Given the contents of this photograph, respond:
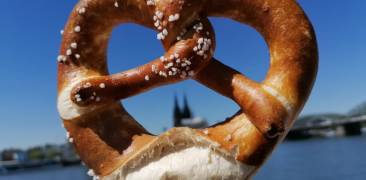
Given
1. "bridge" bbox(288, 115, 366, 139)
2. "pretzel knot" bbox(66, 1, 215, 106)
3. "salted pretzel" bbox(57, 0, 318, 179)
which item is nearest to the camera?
"salted pretzel" bbox(57, 0, 318, 179)

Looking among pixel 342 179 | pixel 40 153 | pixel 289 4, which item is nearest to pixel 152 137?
pixel 289 4

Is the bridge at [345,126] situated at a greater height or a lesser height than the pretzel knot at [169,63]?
lesser

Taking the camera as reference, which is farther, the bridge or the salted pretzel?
the bridge

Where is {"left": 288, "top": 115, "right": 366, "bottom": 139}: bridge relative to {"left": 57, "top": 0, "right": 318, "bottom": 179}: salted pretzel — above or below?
below

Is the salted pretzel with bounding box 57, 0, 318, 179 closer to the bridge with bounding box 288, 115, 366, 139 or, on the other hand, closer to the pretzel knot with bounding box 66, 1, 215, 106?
the pretzel knot with bounding box 66, 1, 215, 106

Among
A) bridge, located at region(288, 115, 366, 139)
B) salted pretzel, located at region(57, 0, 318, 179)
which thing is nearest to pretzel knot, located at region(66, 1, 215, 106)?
salted pretzel, located at region(57, 0, 318, 179)

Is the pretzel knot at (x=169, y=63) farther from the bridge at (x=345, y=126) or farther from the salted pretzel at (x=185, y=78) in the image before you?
the bridge at (x=345, y=126)

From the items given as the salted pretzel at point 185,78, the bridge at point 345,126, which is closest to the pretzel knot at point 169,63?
the salted pretzel at point 185,78

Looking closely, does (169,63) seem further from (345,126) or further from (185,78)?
(345,126)

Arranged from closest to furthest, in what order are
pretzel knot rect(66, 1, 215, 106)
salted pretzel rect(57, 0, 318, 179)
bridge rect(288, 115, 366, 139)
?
1. salted pretzel rect(57, 0, 318, 179)
2. pretzel knot rect(66, 1, 215, 106)
3. bridge rect(288, 115, 366, 139)
